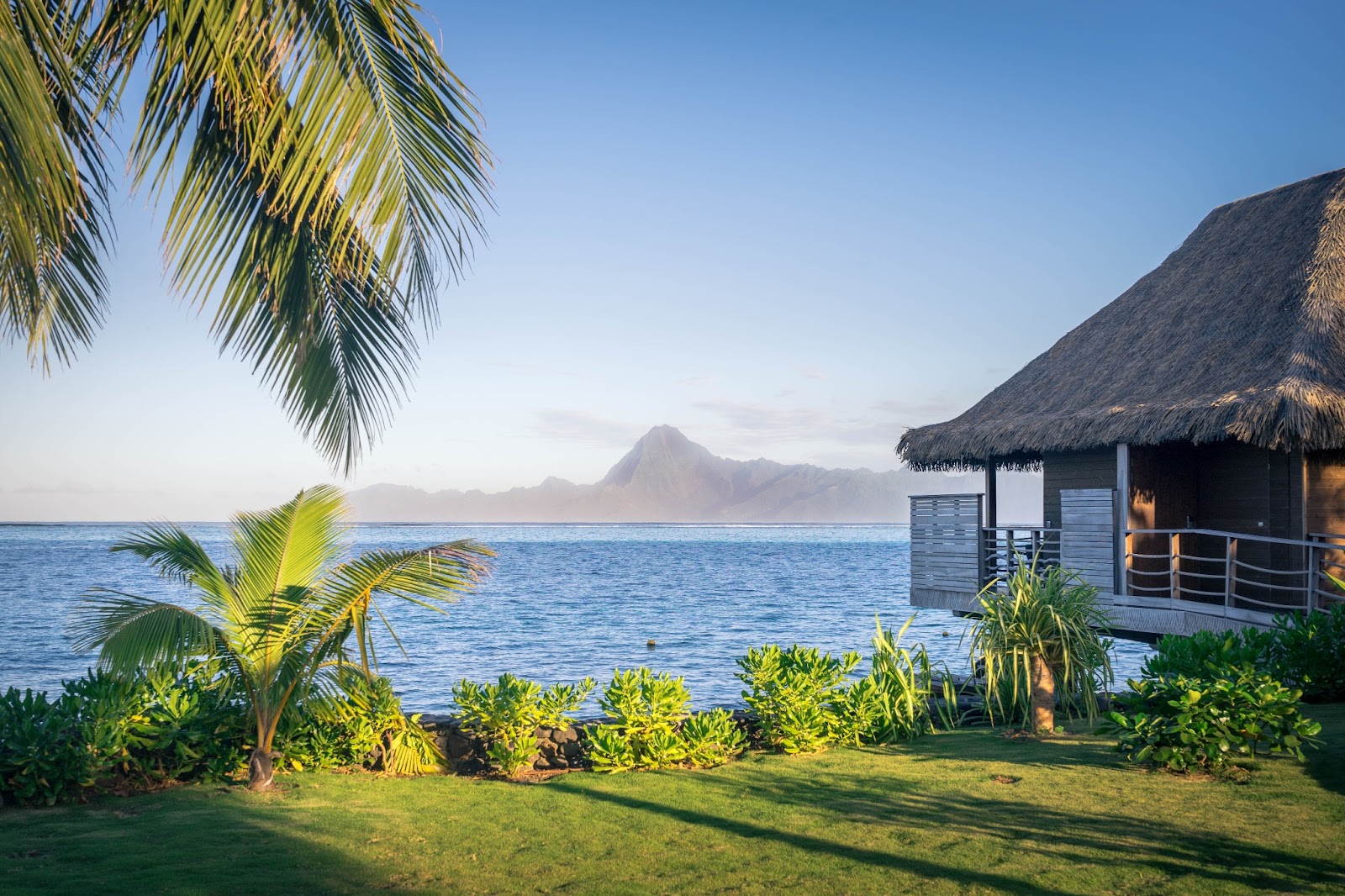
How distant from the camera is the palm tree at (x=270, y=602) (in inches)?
251

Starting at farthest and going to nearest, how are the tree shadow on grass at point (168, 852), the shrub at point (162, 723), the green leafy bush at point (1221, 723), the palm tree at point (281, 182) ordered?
the shrub at point (162, 723) → the green leafy bush at point (1221, 723) → the tree shadow on grass at point (168, 852) → the palm tree at point (281, 182)

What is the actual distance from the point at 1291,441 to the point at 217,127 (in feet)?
31.8

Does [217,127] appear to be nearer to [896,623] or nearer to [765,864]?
[765,864]

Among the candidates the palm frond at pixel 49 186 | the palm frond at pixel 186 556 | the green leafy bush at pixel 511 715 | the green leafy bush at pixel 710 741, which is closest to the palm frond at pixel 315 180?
the palm frond at pixel 49 186

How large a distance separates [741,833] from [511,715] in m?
2.54

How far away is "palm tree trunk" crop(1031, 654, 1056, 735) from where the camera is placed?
737cm

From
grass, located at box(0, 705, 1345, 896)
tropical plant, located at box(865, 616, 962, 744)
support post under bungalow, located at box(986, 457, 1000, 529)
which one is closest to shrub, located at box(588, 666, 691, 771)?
grass, located at box(0, 705, 1345, 896)

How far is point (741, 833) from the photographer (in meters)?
5.18

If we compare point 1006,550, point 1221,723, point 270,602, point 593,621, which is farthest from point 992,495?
point 593,621

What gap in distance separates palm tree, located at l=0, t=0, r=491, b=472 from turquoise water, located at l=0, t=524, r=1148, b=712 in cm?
238

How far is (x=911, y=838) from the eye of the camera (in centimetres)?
490

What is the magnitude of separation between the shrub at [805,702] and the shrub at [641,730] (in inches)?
25.8

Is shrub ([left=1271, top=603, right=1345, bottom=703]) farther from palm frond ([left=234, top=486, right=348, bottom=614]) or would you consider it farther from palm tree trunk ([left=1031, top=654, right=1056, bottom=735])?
palm frond ([left=234, top=486, right=348, bottom=614])

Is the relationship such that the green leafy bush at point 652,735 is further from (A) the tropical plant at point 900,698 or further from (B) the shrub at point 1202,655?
(B) the shrub at point 1202,655
